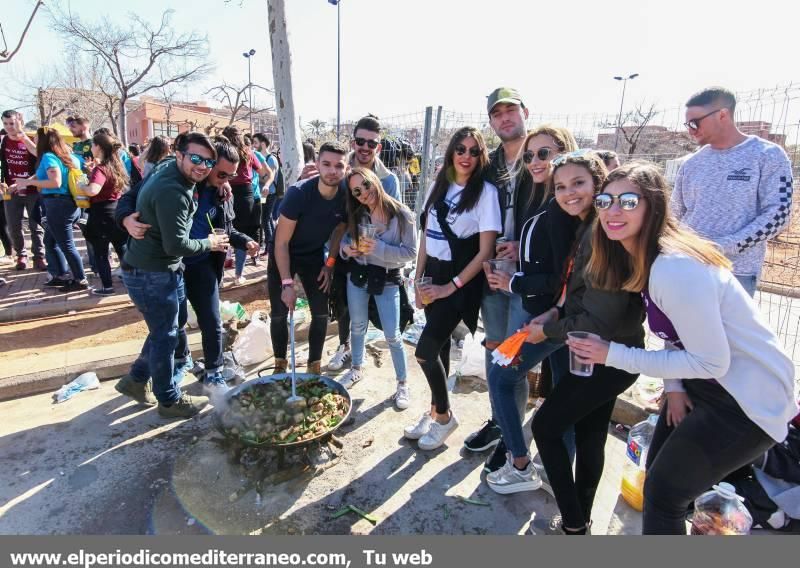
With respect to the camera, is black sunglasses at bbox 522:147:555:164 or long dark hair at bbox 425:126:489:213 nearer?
black sunglasses at bbox 522:147:555:164

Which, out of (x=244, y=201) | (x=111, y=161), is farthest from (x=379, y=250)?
(x=111, y=161)

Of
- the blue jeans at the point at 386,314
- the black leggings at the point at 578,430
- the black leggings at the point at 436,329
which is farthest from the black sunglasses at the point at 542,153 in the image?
the blue jeans at the point at 386,314

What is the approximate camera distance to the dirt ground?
4648 millimetres

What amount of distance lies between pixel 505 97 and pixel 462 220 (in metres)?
0.77

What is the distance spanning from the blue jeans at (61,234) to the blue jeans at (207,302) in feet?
11.2

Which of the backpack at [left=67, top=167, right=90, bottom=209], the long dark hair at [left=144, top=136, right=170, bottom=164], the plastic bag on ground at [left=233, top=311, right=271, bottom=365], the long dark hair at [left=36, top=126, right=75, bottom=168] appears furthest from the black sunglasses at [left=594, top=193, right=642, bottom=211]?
the long dark hair at [left=36, top=126, right=75, bottom=168]

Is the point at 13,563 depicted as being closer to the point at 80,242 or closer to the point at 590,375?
the point at 590,375

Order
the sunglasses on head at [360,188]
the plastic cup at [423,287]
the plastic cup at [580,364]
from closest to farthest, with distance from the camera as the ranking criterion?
the plastic cup at [580,364] < the plastic cup at [423,287] < the sunglasses on head at [360,188]

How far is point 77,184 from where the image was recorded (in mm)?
5445

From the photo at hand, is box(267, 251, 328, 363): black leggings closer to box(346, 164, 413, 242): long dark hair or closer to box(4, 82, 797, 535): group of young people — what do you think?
box(4, 82, 797, 535): group of young people

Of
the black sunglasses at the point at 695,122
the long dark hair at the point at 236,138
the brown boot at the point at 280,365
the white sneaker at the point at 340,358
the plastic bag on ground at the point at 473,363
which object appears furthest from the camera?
the long dark hair at the point at 236,138

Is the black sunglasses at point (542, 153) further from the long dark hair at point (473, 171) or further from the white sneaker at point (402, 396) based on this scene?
the white sneaker at point (402, 396)

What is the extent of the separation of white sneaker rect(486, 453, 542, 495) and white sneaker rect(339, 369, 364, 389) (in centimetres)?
157

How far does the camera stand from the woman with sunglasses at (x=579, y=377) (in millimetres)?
2006
